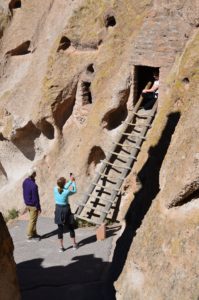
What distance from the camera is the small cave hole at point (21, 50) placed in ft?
44.1

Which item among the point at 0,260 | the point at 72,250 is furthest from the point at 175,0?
the point at 0,260

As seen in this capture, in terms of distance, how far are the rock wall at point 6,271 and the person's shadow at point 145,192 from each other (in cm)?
181

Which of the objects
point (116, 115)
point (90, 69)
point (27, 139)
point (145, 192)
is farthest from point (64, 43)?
point (145, 192)

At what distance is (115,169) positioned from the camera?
968 cm

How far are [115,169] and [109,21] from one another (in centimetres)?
322

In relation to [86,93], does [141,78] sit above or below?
above

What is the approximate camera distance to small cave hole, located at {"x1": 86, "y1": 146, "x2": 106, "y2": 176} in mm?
10242

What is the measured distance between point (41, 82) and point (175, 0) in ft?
13.9

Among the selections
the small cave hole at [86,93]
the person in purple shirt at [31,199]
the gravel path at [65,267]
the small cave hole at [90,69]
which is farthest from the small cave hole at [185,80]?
the small cave hole at [86,93]

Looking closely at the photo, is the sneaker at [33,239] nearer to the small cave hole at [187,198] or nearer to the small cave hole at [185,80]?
the small cave hole at [185,80]

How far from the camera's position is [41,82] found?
11836 mm

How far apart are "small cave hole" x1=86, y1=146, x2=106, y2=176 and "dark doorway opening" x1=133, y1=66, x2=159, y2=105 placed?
129 cm

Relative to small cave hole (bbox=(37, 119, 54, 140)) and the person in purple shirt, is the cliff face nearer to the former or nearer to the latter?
small cave hole (bbox=(37, 119, 54, 140))

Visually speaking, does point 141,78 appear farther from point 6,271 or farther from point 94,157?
point 6,271
